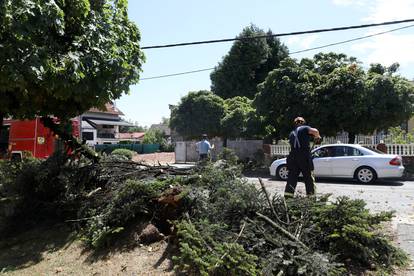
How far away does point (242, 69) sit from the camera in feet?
126

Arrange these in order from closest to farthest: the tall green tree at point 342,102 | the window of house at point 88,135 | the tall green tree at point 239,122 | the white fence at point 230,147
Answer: the tall green tree at point 342,102 → the window of house at point 88,135 → the tall green tree at point 239,122 → the white fence at point 230,147

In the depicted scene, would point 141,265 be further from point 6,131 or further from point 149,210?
point 6,131

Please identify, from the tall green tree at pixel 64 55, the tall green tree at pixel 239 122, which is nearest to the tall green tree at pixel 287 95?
the tall green tree at pixel 239 122

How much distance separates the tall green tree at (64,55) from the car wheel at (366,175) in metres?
9.06

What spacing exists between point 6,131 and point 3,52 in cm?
1248

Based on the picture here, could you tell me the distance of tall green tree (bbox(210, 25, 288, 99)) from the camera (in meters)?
38.3

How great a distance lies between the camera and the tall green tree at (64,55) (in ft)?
18.8

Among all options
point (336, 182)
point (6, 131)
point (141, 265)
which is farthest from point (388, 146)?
point (6, 131)

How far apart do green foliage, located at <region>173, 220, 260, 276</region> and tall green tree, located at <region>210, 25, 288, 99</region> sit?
1336 inches

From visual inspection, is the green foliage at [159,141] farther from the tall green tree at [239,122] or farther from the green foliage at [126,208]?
the green foliage at [126,208]

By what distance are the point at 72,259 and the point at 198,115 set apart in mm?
22082

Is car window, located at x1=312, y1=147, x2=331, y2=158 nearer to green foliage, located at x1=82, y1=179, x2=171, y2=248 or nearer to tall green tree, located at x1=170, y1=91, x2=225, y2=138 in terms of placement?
green foliage, located at x1=82, y1=179, x2=171, y2=248

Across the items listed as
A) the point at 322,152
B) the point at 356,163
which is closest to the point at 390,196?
the point at 356,163

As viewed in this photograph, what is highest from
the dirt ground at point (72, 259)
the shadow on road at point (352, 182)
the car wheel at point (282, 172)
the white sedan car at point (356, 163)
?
the white sedan car at point (356, 163)
